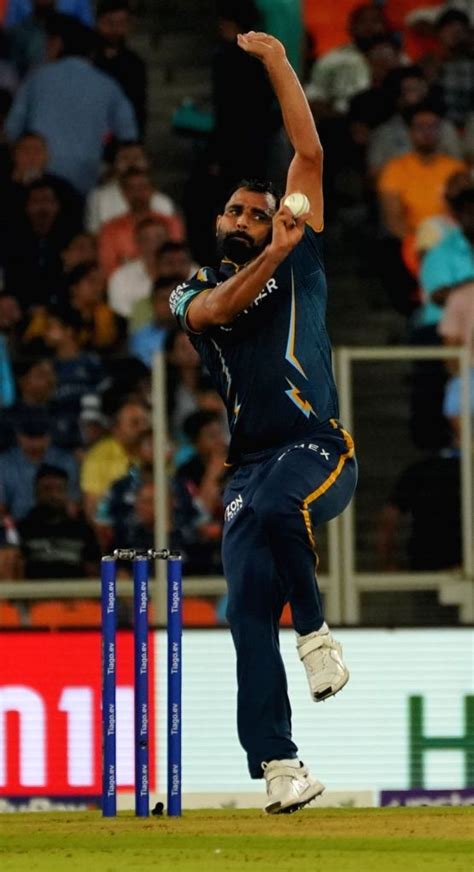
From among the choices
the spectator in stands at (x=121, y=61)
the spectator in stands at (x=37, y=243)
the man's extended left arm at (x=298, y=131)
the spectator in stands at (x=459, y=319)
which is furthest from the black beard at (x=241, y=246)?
the spectator in stands at (x=121, y=61)

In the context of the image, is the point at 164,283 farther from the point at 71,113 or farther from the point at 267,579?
the point at 267,579

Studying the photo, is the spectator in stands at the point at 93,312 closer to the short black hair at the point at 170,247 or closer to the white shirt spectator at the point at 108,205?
the short black hair at the point at 170,247

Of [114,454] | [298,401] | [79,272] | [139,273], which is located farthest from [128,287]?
[298,401]

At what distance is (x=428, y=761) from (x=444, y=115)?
6059 millimetres

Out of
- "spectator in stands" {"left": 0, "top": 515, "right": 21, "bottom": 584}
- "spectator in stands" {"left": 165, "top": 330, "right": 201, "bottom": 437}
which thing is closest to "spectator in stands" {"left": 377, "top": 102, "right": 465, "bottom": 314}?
"spectator in stands" {"left": 165, "top": 330, "right": 201, "bottom": 437}

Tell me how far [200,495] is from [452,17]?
5060mm

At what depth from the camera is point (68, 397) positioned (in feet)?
35.7

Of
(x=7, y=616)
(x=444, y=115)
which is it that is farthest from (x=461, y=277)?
(x=7, y=616)

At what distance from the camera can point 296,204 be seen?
6.84 m

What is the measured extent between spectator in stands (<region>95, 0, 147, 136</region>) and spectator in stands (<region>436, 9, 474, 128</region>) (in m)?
2.05

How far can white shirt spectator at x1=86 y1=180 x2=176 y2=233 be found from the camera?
1343cm

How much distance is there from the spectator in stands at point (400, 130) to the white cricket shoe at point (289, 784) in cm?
734

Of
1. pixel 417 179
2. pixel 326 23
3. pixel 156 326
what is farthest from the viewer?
pixel 326 23

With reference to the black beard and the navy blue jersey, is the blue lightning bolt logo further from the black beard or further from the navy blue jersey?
the black beard
